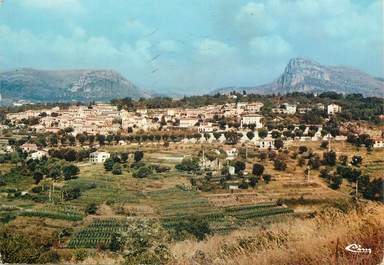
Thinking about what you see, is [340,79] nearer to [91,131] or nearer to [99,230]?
[91,131]

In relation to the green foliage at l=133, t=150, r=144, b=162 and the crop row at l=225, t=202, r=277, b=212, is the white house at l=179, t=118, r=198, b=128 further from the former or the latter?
the crop row at l=225, t=202, r=277, b=212

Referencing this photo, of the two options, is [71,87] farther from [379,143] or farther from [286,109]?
[379,143]

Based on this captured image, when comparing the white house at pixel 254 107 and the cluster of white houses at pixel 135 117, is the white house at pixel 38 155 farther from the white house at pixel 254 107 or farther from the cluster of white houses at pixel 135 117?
the white house at pixel 254 107

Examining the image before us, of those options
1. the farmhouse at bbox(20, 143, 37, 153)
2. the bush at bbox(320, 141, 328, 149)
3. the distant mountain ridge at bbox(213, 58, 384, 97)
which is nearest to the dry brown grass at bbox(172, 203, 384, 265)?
the distant mountain ridge at bbox(213, 58, 384, 97)

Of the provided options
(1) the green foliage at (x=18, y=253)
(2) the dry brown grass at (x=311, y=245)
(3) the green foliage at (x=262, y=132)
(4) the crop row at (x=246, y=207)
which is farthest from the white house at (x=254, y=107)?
(1) the green foliage at (x=18, y=253)

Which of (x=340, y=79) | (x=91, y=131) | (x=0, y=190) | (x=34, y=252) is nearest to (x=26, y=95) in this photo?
(x=91, y=131)

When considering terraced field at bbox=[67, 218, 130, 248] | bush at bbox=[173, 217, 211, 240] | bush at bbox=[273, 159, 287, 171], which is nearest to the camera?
bush at bbox=[173, 217, 211, 240]

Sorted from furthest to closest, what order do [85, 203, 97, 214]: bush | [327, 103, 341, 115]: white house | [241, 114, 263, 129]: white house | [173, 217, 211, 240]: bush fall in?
[241, 114, 263, 129]: white house
[327, 103, 341, 115]: white house
[85, 203, 97, 214]: bush
[173, 217, 211, 240]: bush
